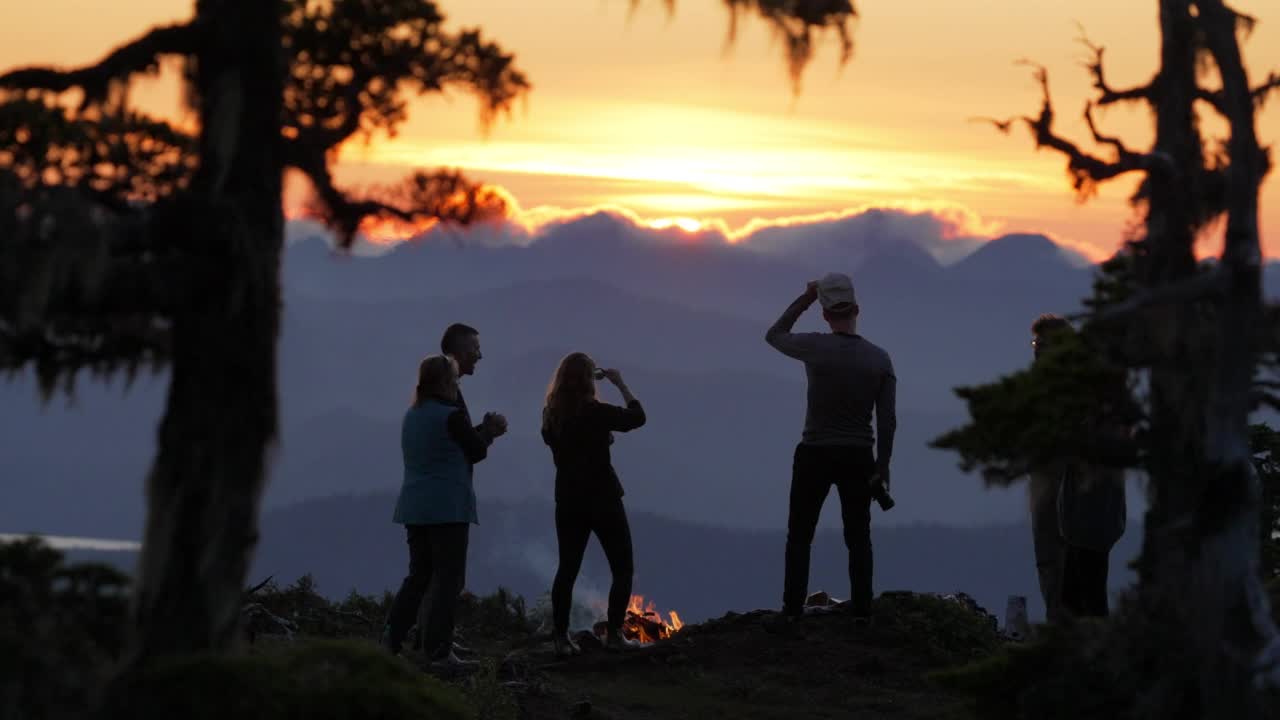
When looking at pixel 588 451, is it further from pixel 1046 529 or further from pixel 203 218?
pixel 203 218

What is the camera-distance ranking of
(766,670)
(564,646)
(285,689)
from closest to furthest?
(285,689) → (766,670) → (564,646)

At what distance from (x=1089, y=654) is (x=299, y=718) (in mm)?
4327

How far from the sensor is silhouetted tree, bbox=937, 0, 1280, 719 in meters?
7.81

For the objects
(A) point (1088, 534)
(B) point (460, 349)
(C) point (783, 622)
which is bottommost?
(C) point (783, 622)

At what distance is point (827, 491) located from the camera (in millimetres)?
12820

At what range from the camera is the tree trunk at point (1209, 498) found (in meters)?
7.79

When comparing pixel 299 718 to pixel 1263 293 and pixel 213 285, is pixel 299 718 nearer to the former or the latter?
pixel 213 285

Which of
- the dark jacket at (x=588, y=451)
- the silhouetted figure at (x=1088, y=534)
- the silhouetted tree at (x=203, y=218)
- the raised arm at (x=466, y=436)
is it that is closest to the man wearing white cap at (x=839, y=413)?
the dark jacket at (x=588, y=451)

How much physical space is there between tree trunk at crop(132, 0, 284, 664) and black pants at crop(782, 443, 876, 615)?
586 centimetres

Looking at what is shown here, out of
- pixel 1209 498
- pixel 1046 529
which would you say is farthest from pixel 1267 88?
pixel 1046 529

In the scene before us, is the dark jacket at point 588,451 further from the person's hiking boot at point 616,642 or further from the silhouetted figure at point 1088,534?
the silhouetted figure at point 1088,534

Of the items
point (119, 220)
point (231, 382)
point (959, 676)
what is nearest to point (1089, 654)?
point (959, 676)

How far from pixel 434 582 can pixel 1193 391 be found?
20.8 ft

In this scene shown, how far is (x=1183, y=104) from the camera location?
849 cm
